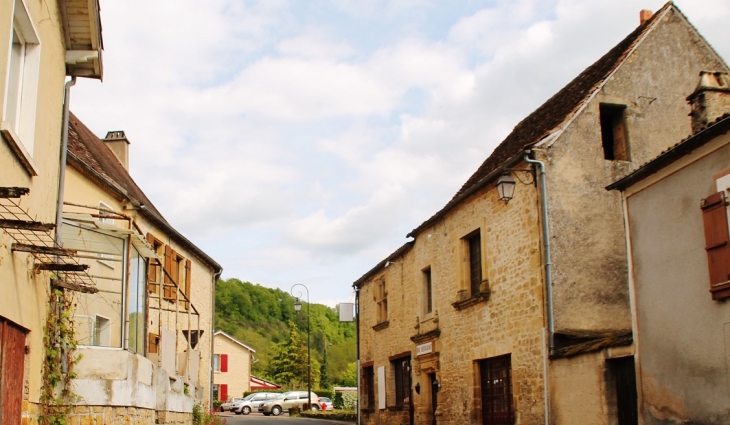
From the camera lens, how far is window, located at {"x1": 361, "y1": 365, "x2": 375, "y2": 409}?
2425 centimetres

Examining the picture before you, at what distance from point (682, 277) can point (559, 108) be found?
6.89m

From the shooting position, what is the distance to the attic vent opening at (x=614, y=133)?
14117 mm

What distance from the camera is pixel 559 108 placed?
15305mm

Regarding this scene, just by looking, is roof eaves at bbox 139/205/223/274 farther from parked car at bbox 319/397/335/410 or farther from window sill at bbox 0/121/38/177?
parked car at bbox 319/397/335/410

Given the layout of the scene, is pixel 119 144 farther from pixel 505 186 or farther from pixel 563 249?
pixel 563 249

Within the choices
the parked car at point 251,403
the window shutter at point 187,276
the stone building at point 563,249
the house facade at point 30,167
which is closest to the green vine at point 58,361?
the house facade at point 30,167

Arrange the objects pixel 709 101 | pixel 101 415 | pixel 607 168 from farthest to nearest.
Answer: pixel 607 168, pixel 709 101, pixel 101 415

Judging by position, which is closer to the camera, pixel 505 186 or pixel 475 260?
pixel 505 186

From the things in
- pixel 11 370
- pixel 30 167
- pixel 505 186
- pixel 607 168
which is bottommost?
pixel 11 370

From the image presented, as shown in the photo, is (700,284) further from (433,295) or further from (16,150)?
(433,295)

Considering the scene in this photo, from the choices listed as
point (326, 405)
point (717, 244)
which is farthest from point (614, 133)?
point (326, 405)

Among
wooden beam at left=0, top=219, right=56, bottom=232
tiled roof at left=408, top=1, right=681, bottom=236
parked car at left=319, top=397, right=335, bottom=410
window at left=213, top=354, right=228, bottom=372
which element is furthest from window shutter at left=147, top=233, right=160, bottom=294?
window at left=213, top=354, right=228, bottom=372

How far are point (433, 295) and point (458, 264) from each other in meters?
2.04

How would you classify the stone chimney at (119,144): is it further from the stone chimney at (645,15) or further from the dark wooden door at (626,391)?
the dark wooden door at (626,391)
